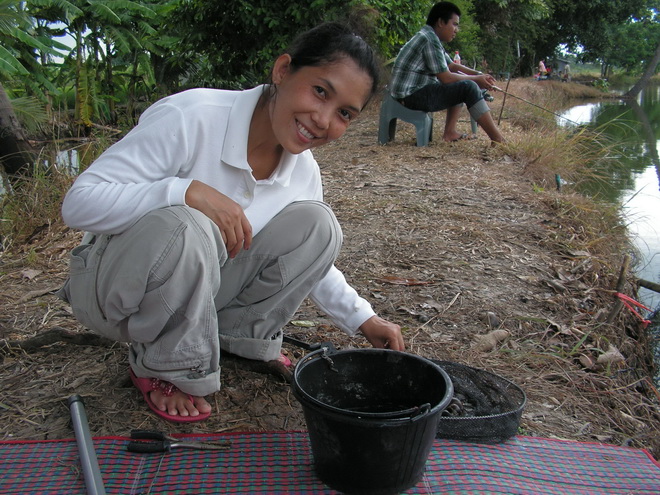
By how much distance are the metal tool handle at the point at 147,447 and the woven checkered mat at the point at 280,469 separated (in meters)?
0.01

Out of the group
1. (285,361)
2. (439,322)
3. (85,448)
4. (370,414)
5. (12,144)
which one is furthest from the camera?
(12,144)

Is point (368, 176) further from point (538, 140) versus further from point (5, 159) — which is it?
point (5, 159)

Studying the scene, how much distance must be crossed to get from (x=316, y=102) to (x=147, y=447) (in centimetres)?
94

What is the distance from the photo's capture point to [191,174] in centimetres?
150

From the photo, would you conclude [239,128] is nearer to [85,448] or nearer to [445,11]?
[85,448]

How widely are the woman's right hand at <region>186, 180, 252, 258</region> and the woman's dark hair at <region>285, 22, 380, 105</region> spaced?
0.42 m

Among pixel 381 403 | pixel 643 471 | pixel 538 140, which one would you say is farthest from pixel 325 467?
pixel 538 140

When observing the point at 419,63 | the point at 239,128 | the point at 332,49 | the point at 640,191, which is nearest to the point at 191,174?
the point at 239,128

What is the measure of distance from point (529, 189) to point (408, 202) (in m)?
1.25

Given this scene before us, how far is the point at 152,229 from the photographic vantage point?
1.31 meters

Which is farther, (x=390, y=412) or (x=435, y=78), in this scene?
(x=435, y=78)

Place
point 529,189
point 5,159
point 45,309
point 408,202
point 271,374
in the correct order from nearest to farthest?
point 271,374
point 45,309
point 5,159
point 408,202
point 529,189


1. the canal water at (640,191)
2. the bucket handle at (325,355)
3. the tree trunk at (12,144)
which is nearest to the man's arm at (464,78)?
the canal water at (640,191)

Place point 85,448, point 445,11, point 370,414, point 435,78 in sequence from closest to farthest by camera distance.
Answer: point 370,414 → point 85,448 → point 445,11 → point 435,78
